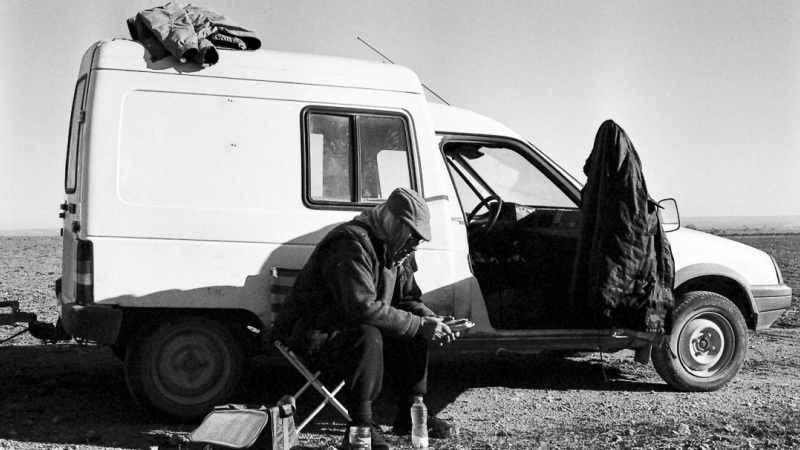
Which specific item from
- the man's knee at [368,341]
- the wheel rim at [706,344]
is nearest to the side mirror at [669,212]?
the wheel rim at [706,344]

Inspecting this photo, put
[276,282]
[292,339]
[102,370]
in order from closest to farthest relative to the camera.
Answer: [292,339] < [276,282] < [102,370]

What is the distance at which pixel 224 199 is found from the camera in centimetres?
575

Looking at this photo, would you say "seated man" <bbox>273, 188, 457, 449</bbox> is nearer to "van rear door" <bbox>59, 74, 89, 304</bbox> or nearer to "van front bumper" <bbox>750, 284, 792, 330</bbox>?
"van rear door" <bbox>59, 74, 89, 304</bbox>

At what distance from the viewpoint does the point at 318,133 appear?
19.7 feet

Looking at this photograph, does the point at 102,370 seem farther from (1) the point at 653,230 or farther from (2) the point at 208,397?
→ (1) the point at 653,230

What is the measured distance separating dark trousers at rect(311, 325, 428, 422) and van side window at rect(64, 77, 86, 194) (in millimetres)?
2073

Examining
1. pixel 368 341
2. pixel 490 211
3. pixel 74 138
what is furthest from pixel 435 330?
pixel 74 138

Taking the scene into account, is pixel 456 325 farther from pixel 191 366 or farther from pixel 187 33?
pixel 187 33

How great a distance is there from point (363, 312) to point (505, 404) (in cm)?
214

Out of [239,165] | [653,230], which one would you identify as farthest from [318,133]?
[653,230]

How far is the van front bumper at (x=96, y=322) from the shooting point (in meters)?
5.52

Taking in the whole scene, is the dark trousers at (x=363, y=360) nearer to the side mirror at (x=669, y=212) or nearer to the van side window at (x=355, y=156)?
the van side window at (x=355, y=156)

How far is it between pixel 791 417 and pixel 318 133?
3774 mm

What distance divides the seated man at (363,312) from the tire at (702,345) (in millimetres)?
2646
